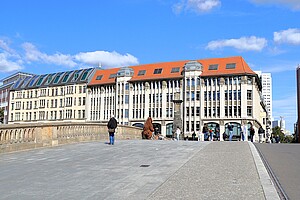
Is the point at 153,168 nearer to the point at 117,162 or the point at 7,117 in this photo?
the point at 117,162

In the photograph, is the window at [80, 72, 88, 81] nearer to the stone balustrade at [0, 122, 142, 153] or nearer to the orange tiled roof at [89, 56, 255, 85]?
the orange tiled roof at [89, 56, 255, 85]

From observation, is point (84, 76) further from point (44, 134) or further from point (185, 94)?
point (44, 134)

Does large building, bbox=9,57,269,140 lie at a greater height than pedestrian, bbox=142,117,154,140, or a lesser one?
greater

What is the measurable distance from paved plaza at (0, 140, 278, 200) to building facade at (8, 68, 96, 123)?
8080 cm

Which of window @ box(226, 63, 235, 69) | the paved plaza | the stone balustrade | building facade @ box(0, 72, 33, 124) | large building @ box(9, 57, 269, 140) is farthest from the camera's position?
building facade @ box(0, 72, 33, 124)

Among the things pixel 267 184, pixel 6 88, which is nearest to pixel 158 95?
pixel 6 88

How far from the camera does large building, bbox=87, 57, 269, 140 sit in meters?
73.7

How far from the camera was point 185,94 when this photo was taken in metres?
78.4

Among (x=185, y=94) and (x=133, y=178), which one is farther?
(x=185, y=94)

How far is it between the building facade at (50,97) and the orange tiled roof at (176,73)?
195 inches

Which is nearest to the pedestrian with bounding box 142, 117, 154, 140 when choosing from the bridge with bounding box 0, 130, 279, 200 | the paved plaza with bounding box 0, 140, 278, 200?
the bridge with bounding box 0, 130, 279, 200

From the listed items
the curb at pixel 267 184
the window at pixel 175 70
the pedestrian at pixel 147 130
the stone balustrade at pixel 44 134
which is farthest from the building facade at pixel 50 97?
the curb at pixel 267 184

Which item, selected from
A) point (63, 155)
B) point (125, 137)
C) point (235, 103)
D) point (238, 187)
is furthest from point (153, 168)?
point (235, 103)

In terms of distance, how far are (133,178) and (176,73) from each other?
2840 inches
